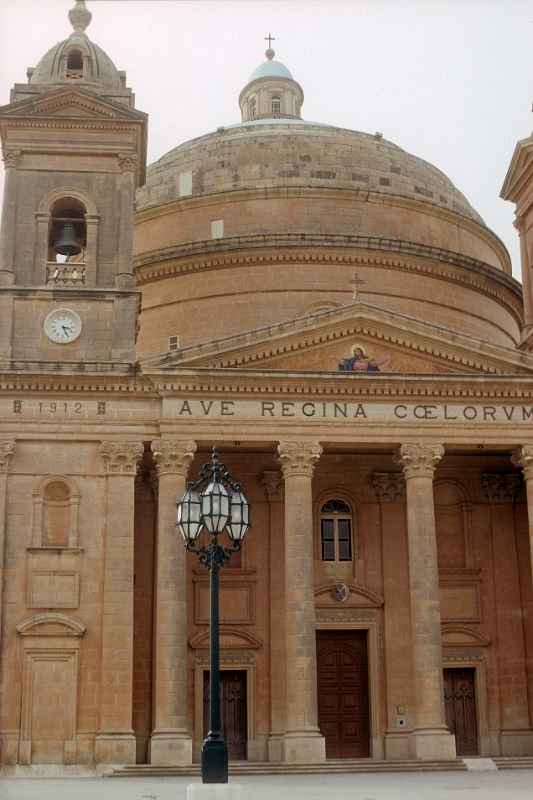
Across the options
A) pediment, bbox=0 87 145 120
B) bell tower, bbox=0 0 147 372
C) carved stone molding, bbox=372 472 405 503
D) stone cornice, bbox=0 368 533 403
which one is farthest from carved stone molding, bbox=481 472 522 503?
pediment, bbox=0 87 145 120

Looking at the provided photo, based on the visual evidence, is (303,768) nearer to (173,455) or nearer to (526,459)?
(173,455)

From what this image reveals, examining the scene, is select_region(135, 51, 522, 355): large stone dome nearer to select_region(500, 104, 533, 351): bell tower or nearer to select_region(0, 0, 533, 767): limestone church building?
select_region(0, 0, 533, 767): limestone church building

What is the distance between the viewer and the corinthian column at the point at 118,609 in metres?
29.9

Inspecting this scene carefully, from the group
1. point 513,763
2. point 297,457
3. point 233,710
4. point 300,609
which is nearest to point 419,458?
point 297,457

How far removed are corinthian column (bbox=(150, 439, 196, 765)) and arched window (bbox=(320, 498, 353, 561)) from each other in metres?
5.34

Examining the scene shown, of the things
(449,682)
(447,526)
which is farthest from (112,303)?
(449,682)

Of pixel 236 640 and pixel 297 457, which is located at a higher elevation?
pixel 297 457

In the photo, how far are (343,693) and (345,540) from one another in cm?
416

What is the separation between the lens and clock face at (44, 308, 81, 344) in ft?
108

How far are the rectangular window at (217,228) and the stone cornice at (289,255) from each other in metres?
1.12

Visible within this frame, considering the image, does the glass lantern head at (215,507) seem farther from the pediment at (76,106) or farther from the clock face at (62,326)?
the pediment at (76,106)

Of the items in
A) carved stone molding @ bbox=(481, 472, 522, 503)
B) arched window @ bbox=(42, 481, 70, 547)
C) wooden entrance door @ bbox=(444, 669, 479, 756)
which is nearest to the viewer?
arched window @ bbox=(42, 481, 70, 547)

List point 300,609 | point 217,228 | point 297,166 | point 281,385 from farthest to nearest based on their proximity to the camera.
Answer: point 297,166, point 217,228, point 281,385, point 300,609

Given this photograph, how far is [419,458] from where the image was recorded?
106ft
